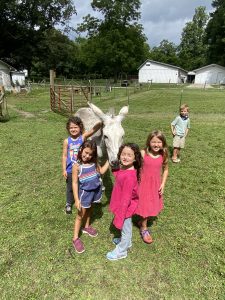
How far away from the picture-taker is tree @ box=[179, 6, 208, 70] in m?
75.9

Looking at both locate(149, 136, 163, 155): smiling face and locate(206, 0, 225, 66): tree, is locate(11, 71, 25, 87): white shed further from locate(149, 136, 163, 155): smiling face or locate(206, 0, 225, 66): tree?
locate(206, 0, 225, 66): tree

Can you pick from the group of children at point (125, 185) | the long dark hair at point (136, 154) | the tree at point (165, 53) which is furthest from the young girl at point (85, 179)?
the tree at point (165, 53)

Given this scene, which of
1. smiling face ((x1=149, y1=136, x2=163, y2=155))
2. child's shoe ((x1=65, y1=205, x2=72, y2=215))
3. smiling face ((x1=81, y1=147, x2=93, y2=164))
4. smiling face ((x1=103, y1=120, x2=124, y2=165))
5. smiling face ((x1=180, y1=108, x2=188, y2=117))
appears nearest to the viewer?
smiling face ((x1=81, y1=147, x2=93, y2=164))

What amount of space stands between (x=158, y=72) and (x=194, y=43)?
2999 cm

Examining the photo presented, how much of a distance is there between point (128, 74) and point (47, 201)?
58.7 metres

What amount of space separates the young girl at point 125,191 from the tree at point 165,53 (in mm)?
75181

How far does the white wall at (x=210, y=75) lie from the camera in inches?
2225

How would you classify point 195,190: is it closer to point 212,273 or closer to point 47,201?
point 212,273

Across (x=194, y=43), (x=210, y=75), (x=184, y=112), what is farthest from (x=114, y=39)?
(x=184, y=112)

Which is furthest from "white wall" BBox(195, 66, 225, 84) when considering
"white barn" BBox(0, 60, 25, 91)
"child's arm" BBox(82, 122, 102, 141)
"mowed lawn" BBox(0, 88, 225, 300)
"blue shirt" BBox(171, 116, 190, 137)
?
"child's arm" BBox(82, 122, 102, 141)

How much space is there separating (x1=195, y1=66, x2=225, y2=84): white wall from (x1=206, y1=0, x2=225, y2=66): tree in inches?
80.6

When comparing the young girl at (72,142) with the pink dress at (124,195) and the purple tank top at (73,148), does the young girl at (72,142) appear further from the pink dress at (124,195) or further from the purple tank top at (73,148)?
the pink dress at (124,195)

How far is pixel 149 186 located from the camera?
11.6 feet

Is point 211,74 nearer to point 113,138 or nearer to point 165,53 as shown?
point 165,53
